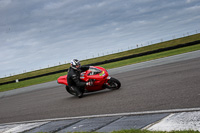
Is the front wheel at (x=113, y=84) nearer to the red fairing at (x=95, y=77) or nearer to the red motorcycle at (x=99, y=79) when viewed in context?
the red motorcycle at (x=99, y=79)

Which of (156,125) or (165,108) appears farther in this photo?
Answer: (165,108)

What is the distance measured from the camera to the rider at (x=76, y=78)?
31.2 feet

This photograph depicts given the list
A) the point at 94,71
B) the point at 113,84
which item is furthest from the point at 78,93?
the point at 113,84

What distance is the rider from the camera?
9.52 m

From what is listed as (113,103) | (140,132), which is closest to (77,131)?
(140,132)

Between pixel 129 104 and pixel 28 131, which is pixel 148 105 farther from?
pixel 28 131

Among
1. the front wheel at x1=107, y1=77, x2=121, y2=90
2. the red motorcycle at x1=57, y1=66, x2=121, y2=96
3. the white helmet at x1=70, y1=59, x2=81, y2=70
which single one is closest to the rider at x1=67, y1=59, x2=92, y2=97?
the white helmet at x1=70, y1=59, x2=81, y2=70

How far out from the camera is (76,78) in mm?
9562

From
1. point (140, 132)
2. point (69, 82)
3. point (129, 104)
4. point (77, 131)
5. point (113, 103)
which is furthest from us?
point (69, 82)

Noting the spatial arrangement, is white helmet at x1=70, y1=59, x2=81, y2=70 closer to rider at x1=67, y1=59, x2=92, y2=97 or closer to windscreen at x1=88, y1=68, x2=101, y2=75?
rider at x1=67, y1=59, x2=92, y2=97

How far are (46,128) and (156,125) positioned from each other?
2585 mm

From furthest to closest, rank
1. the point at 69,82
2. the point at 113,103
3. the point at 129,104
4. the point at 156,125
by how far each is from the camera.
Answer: the point at 69,82 → the point at 113,103 → the point at 129,104 → the point at 156,125

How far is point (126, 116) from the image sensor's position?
17.4 feet

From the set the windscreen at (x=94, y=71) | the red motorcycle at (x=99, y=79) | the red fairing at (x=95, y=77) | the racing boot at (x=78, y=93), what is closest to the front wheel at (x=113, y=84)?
the red motorcycle at (x=99, y=79)
